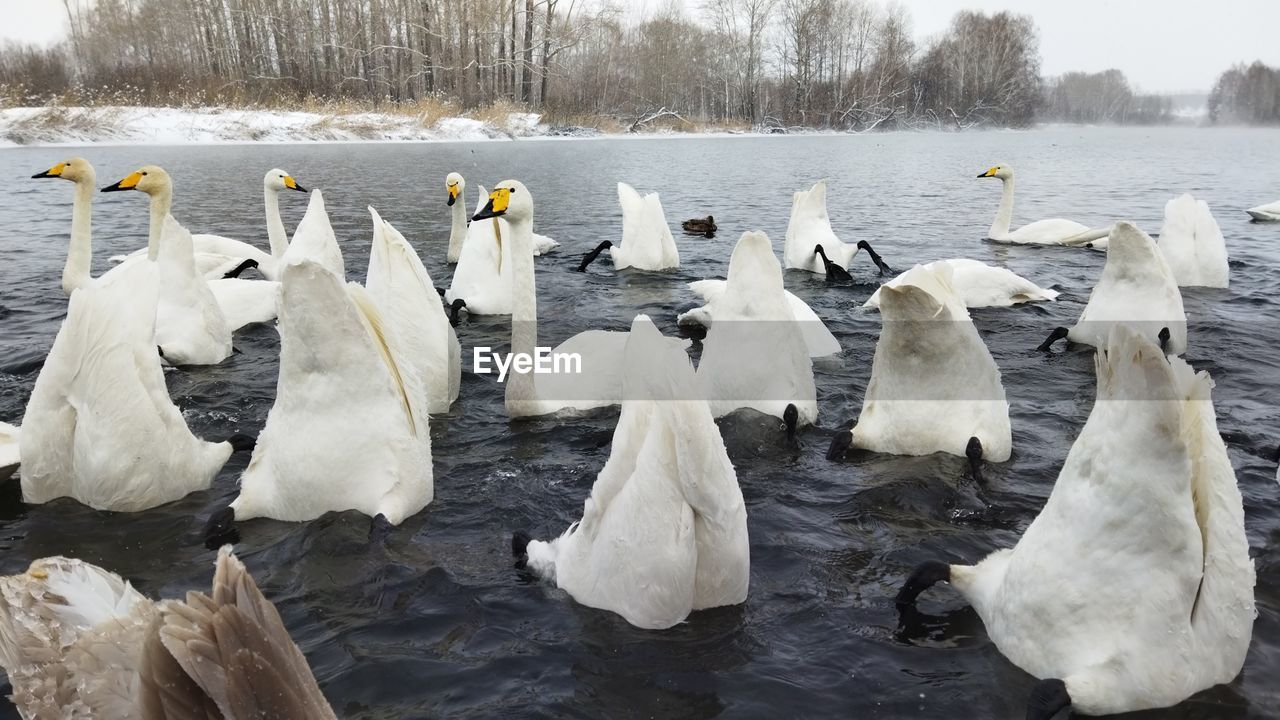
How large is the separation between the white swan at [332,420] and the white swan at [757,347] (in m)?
1.81

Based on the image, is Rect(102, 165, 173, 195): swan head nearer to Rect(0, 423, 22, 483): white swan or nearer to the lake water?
the lake water

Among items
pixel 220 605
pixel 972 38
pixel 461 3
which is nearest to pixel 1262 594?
pixel 220 605

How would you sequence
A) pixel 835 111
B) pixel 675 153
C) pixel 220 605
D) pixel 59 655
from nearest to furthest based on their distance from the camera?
pixel 220 605
pixel 59 655
pixel 675 153
pixel 835 111

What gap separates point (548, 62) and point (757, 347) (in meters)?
60.4

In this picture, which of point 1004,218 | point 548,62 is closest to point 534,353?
point 1004,218

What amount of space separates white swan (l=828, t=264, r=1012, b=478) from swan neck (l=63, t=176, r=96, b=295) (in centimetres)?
634

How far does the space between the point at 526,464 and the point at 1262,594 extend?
3.37 metres

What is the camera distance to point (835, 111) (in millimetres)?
74125

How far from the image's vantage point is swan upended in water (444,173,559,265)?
850 cm

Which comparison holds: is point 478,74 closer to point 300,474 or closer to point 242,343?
point 242,343

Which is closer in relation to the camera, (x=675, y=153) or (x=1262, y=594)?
(x=1262, y=594)

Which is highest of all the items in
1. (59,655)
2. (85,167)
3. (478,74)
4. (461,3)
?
(461,3)

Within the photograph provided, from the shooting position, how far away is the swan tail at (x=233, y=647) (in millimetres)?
1424

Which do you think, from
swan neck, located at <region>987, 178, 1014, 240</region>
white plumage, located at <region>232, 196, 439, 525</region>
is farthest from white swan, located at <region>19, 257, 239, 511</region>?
swan neck, located at <region>987, 178, 1014, 240</region>
